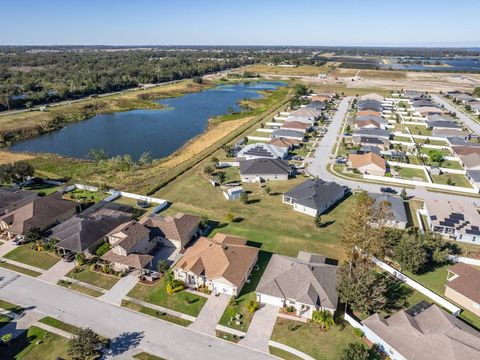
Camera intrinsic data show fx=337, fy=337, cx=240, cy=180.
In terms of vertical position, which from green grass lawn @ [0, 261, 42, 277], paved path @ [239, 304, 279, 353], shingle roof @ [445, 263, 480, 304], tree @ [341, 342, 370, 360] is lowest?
paved path @ [239, 304, 279, 353]

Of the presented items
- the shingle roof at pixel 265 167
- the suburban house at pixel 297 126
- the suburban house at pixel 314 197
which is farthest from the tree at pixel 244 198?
the suburban house at pixel 297 126

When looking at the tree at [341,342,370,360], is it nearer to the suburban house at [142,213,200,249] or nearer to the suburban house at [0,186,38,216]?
the suburban house at [142,213,200,249]

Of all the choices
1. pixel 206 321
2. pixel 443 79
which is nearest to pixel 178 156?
pixel 206 321

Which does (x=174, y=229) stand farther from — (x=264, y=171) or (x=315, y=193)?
(x=264, y=171)

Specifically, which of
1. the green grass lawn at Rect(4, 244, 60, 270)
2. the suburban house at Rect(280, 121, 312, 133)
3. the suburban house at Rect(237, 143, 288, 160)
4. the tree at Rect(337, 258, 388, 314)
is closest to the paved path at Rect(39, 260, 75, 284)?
the green grass lawn at Rect(4, 244, 60, 270)

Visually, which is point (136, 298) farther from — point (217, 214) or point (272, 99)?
point (272, 99)

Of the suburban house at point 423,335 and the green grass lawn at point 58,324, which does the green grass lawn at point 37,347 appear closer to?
the green grass lawn at point 58,324
